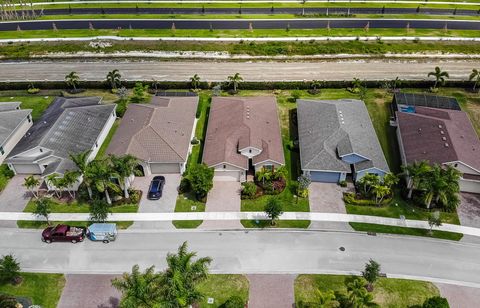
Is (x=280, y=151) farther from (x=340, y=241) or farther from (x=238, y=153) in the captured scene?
(x=340, y=241)

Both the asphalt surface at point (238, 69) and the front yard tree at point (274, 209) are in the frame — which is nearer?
the front yard tree at point (274, 209)

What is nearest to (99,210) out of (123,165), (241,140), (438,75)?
(123,165)

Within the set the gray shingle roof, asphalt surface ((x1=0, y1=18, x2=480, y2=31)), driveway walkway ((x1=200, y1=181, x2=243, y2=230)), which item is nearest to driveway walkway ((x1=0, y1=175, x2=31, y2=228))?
driveway walkway ((x1=200, y1=181, x2=243, y2=230))

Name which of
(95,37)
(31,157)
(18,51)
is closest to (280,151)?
(31,157)

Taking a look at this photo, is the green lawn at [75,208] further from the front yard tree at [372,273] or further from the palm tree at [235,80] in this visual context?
the palm tree at [235,80]

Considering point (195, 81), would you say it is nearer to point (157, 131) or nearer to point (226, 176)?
point (157, 131)

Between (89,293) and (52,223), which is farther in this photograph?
(52,223)

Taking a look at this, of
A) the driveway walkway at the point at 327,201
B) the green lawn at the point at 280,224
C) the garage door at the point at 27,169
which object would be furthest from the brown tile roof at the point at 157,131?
the driveway walkway at the point at 327,201
